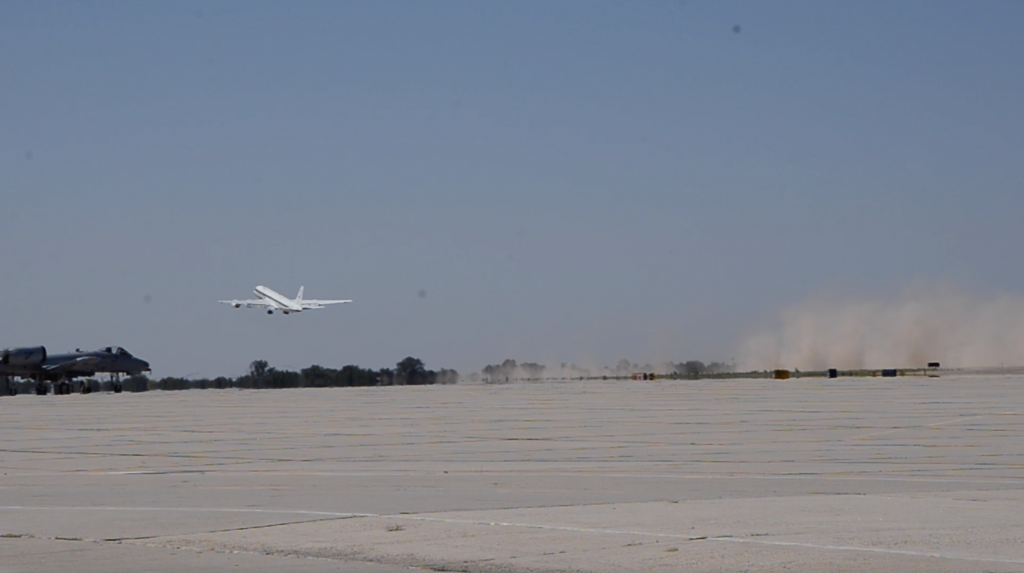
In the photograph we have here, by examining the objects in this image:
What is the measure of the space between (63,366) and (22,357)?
2.84 metres

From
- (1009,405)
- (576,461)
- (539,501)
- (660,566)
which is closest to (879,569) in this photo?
(660,566)

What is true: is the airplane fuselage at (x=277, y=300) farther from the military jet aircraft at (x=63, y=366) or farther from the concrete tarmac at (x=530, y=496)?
the concrete tarmac at (x=530, y=496)

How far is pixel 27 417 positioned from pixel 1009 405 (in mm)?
33323

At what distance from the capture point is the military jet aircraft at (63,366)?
9044 centimetres

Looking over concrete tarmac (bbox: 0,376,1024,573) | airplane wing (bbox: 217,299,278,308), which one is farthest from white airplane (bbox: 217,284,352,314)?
concrete tarmac (bbox: 0,376,1024,573)

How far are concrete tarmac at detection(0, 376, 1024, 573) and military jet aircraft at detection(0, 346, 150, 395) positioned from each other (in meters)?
56.6

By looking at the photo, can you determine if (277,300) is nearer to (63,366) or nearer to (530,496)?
(63,366)

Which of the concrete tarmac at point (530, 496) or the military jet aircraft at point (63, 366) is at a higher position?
the military jet aircraft at point (63, 366)

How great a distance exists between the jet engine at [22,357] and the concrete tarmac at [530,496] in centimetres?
5857

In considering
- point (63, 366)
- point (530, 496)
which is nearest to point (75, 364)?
point (63, 366)

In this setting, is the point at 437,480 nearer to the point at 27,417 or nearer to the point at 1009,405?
the point at 1009,405

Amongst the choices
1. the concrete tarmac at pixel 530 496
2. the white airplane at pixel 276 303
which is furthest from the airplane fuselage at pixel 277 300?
the concrete tarmac at pixel 530 496

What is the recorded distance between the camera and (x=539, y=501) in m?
16.6

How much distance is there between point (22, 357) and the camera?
298 ft
